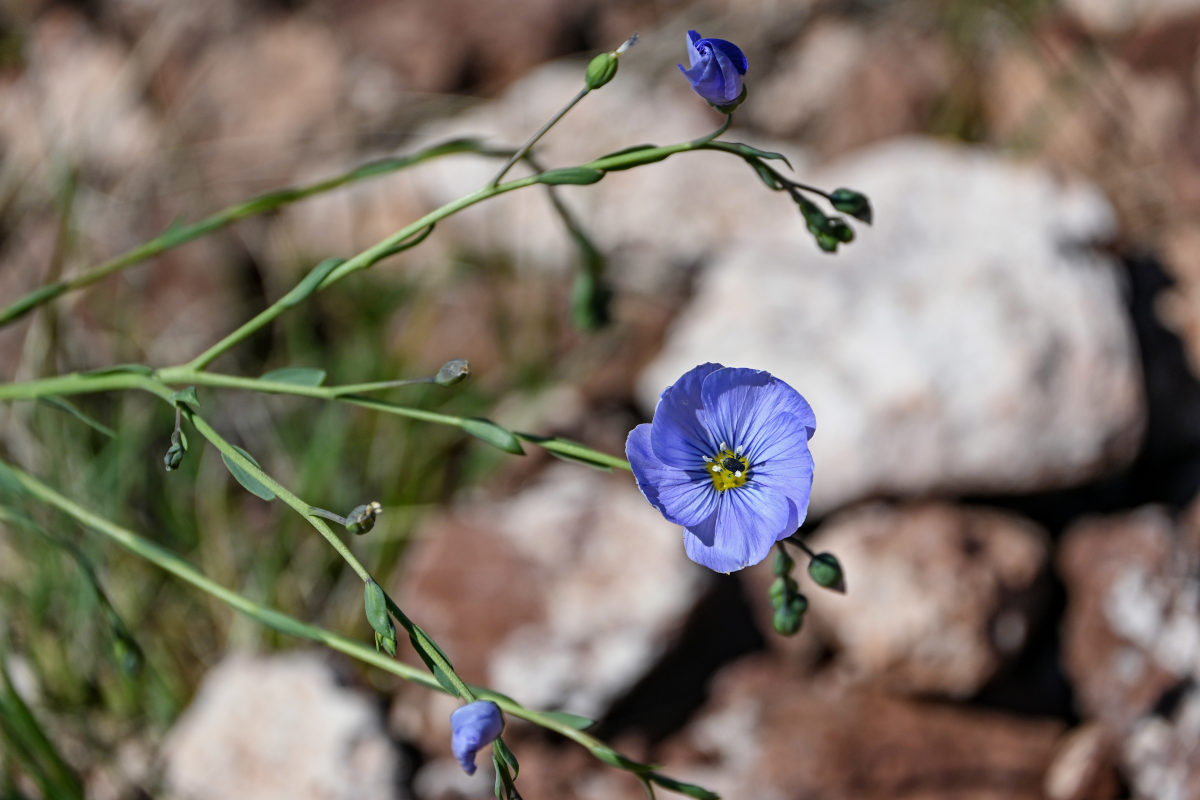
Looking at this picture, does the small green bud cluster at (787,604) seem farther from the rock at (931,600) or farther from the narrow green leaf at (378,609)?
the rock at (931,600)

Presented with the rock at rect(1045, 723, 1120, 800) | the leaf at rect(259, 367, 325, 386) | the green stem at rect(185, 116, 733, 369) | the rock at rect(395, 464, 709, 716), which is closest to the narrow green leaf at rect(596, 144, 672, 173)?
the green stem at rect(185, 116, 733, 369)

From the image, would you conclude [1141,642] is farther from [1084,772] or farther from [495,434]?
[495,434]

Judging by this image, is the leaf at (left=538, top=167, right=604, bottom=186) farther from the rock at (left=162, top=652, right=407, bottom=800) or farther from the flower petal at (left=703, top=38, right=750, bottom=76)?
the rock at (left=162, top=652, right=407, bottom=800)

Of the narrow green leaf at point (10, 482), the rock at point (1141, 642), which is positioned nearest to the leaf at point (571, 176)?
the narrow green leaf at point (10, 482)

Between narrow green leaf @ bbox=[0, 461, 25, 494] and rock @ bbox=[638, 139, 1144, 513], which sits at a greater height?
rock @ bbox=[638, 139, 1144, 513]

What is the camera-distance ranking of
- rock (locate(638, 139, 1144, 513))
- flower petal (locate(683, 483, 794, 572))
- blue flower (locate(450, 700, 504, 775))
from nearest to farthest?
blue flower (locate(450, 700, 504, 775)) → flower petal (locate(683, 483, 794, 572)) → rock (locate(638, 139, 1144, 513))

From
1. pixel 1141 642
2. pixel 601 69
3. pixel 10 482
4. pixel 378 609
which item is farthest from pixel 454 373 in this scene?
pixel 1141 642

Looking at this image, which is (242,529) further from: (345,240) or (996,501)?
(996,501)
